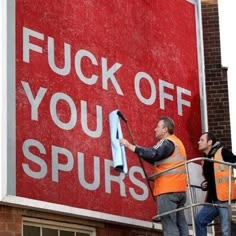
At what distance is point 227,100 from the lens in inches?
694

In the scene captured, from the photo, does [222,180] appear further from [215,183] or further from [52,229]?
[52,229]

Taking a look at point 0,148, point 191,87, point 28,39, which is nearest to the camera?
point 0,148

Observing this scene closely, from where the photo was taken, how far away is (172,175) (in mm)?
12602

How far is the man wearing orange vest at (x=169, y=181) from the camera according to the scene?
41.0 ft

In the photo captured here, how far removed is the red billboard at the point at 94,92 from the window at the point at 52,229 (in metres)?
0.29

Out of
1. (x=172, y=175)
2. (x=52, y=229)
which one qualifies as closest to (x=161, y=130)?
(x=172, y=175)

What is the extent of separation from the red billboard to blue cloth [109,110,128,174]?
0.11 metres

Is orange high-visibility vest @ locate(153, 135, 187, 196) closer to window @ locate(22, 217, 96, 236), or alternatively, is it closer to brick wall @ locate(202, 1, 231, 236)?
window @ locate(22, 217, 96, 236)

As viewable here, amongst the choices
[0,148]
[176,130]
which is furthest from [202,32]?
[0,148]

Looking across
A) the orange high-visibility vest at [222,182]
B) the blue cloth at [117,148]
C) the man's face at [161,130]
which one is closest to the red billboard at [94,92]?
the blue cloth at [117,148]

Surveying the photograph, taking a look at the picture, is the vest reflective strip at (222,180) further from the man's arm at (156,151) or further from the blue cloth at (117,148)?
the blue cloth at (117,148)

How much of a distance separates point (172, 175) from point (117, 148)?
1.26m

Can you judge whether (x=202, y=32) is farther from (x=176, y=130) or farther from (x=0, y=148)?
(x=0, y=148)

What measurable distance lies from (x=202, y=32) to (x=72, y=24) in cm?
417
